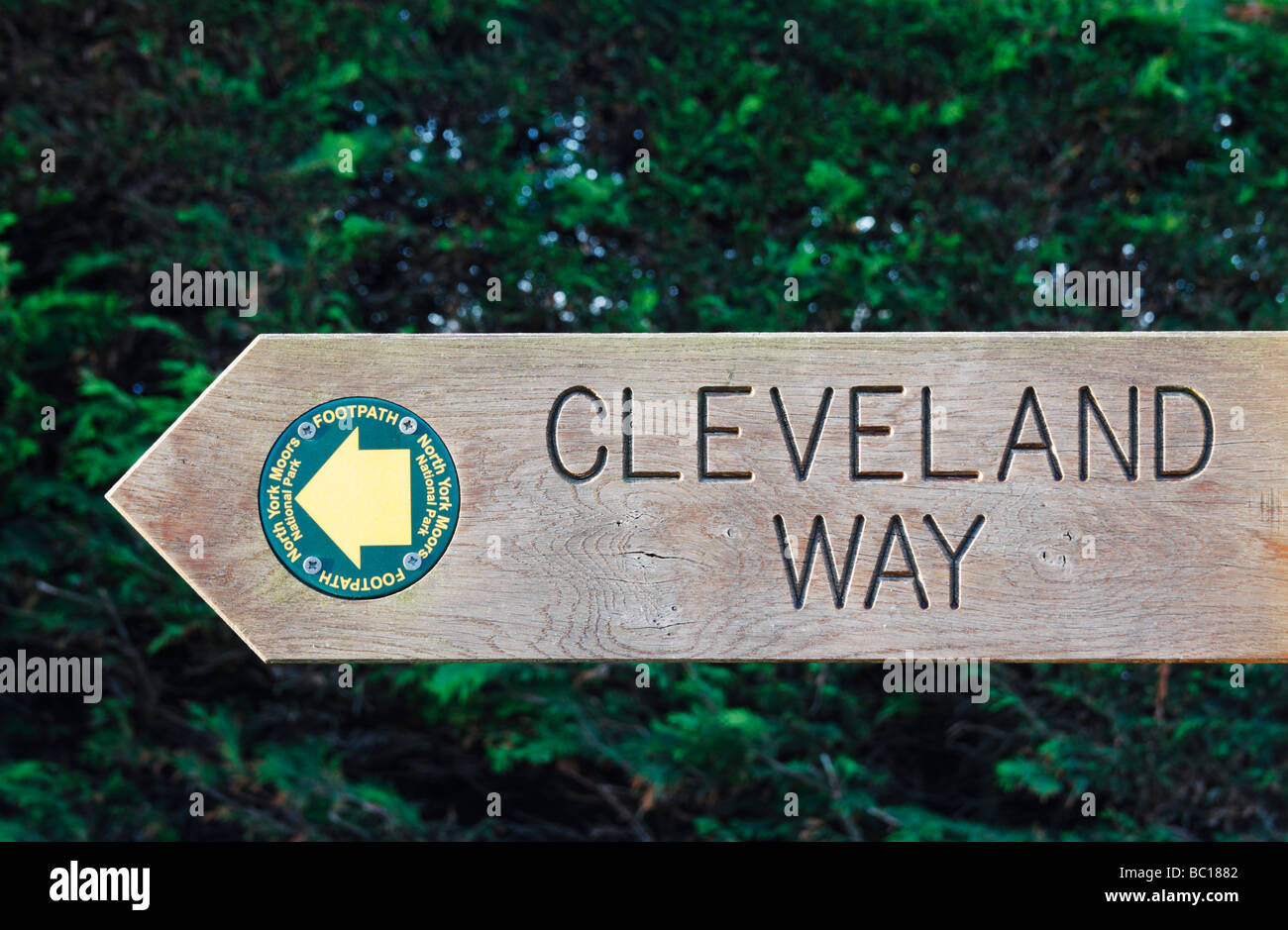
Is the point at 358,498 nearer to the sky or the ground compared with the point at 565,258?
nearer to the ground

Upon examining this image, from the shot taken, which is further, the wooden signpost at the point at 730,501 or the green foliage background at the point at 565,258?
the green foliage background at the point at 565,258

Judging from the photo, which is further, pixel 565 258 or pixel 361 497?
pixel 565 258

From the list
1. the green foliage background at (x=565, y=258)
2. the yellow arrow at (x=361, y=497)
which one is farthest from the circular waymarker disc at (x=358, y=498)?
the green foliage background at (x=565, y=258)

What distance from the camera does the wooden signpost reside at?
2.83 ft

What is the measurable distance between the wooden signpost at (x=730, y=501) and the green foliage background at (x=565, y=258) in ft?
4.77

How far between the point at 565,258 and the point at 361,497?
1.59 m

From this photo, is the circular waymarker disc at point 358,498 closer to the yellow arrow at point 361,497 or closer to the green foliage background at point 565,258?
the yellow arrow at point 361,497

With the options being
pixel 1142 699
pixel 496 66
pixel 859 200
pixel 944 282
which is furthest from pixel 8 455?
pixel 1142 699

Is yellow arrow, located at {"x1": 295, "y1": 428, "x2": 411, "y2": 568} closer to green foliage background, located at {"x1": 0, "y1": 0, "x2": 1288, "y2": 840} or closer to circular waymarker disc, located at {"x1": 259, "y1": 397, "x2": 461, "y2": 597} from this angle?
circular waymarker disc, located at {"x1": 259, "y1": 397, "x2": 461, "y2": 597}

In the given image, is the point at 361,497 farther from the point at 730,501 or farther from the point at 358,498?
the point at 730,501

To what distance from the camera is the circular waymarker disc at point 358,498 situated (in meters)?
0.86

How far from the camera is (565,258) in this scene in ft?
7.71

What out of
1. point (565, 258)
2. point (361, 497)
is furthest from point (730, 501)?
point (565, 258)

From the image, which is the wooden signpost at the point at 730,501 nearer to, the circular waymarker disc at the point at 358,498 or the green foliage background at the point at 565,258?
the circular waymarker disc at the point at 358,498
